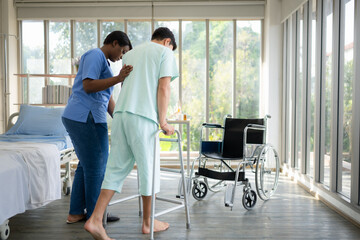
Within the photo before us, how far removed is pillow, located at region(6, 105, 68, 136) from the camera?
3785 mm

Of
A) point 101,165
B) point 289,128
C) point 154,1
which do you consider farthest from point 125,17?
point 101,165

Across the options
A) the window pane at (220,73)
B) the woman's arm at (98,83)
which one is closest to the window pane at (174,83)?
the window pane at (220,73)

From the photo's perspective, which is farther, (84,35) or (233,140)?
(84,35)

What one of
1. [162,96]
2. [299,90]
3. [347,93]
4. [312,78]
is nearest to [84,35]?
[299,90]

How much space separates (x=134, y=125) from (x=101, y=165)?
0.59 meters

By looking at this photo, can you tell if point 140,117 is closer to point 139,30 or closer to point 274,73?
point 274,73

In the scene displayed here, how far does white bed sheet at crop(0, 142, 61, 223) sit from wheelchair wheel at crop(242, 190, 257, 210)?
5.08 ft

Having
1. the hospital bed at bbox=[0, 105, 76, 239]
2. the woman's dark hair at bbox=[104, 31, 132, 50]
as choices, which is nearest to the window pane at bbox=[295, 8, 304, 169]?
the woman's dark hair at bbox=[104, 31, 132, 50]

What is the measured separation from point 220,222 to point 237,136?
1128 mm

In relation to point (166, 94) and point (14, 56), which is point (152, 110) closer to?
point (166, 94)

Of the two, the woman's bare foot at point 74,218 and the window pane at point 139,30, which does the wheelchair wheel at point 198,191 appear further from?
the window pane at point 139,30

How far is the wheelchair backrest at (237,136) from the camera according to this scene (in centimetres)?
358

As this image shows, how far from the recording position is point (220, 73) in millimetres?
5531

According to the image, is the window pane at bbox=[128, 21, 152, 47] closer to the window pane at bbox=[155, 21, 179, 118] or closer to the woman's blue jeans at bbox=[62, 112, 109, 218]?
→ the window pane at bbox=[155, 21, 179, 118]
